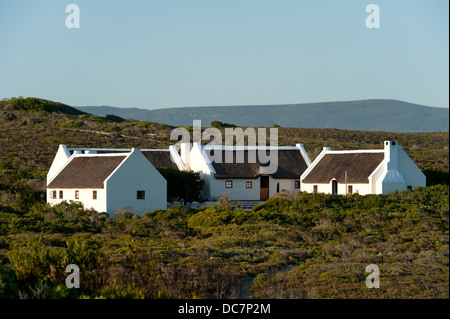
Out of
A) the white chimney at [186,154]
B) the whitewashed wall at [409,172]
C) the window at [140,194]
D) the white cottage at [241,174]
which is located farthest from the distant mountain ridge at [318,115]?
the window at [140,194]

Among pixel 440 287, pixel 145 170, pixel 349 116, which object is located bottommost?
pixel 440 287

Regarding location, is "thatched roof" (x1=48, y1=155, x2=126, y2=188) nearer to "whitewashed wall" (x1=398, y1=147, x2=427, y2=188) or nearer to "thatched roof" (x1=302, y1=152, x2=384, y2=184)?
"thatched roof" (x1=302, y1=152, x2=384, y2=184)

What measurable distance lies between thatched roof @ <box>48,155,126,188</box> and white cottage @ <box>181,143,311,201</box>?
7969mm

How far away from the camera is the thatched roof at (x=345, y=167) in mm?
38906

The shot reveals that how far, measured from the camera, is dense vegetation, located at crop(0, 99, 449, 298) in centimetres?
1691

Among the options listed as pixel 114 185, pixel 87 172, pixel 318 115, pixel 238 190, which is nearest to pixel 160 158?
pixel 238 190

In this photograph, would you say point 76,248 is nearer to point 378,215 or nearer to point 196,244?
point 196,244

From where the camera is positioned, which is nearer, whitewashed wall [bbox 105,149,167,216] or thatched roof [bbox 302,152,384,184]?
whitewashed wall [bbox 105,149,167,216]

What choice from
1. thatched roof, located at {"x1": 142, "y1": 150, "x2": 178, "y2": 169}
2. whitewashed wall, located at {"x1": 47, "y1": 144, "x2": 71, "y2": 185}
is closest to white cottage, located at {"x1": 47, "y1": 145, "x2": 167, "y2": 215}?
whitewashed wall, located at {"x1": 47, "y1": 144, "x2": 71, "y2": 185}

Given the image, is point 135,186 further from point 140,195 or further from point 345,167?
point 345,167

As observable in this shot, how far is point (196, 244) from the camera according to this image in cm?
2627
